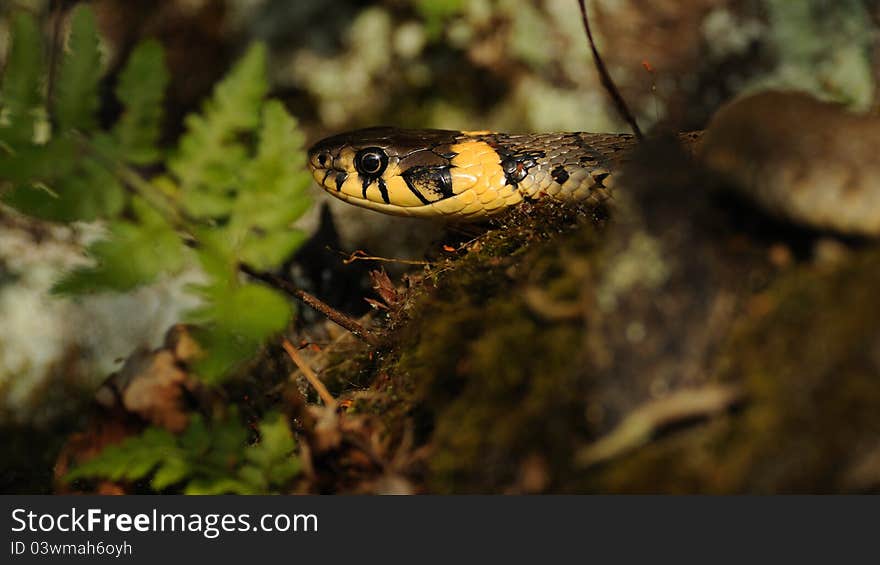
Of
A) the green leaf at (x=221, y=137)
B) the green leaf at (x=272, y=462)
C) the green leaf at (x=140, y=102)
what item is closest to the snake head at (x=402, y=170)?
the green leaf at (x=221, y=137)

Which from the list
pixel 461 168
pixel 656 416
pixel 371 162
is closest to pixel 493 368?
pixel 656 416

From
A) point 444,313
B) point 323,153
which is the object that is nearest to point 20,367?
point 323,153

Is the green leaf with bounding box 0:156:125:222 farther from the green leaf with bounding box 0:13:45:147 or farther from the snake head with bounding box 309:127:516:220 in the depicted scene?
the snake head with bounding box 309:127:516:220

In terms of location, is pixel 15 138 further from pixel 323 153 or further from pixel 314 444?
pixel 323 153

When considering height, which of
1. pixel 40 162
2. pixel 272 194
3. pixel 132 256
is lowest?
pixel 132 256

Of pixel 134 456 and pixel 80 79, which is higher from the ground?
pixel 80 79

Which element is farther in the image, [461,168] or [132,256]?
[461,168]

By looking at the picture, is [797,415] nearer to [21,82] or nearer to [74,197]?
[74,197]

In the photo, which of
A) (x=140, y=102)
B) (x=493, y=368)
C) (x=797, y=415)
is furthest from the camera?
(x=140, y=102)

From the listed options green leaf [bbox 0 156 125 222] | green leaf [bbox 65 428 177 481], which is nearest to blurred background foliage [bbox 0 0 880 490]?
green leaf [bbox 65 428 177 481]
